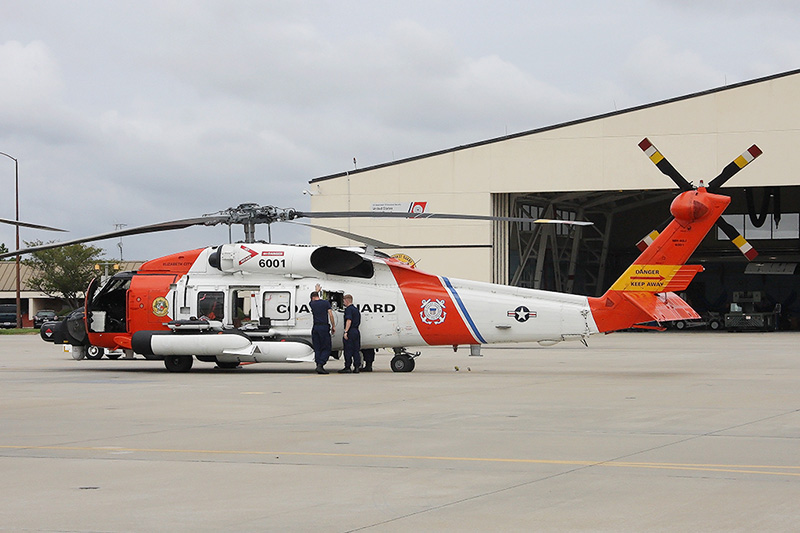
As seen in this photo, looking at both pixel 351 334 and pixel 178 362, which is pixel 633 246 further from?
pixel 178 362

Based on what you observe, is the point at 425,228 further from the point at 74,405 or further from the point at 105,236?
the point at 74,405

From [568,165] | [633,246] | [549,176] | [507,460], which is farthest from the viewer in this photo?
[633,246]

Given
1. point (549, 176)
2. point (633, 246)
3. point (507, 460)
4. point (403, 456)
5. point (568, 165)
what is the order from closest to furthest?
point (507, 460), point (403, 456), point (568, 165), point (549, 176), point (633, 246)

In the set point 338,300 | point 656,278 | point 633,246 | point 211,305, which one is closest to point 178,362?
point 211,305

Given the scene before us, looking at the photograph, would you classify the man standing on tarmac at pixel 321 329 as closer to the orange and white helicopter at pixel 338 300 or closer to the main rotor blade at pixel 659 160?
the orange and white helicopter at pixel 338 300

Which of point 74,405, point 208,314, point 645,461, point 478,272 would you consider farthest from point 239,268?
point 478,272

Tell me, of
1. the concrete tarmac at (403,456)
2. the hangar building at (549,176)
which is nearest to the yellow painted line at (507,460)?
the concrete tarmac at (403,456)

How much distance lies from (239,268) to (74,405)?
7218 mm

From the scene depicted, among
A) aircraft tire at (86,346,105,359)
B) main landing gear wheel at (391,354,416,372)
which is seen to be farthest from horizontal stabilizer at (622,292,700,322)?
aircraft tire at (86,346,105,359)

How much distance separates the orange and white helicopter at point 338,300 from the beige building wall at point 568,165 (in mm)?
21036

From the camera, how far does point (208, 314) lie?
65.0 feet

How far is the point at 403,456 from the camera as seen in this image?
8.30 metres

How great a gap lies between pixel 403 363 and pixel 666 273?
18.2 ft

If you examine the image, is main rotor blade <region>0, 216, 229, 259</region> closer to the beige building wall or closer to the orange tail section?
the orange tail section
